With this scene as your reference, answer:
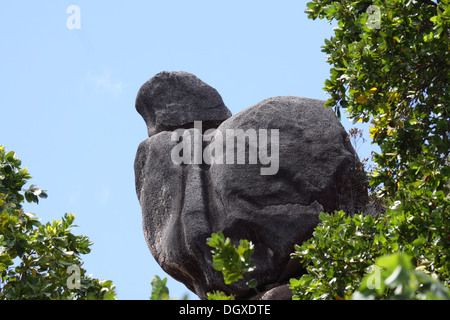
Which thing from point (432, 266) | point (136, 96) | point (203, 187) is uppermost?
point (136, 96)

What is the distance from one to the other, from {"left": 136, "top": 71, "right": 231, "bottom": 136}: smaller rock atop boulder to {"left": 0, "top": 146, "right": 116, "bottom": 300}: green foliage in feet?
17.2

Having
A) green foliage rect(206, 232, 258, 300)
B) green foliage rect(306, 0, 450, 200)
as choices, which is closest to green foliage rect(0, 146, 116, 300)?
green foliage rect(206, 232, 258, 300)

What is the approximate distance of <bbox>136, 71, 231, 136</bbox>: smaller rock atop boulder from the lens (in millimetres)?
14203

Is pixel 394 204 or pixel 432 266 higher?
pixel 394 204

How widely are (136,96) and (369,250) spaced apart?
29.3 ft

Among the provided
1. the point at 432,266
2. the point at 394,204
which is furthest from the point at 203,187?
the point at 432,266

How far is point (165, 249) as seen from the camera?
42.5 feet

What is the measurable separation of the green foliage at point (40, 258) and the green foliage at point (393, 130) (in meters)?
3.32

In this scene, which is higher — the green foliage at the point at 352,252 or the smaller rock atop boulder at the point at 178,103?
the smaller rock atop boulder at the point at 178,103

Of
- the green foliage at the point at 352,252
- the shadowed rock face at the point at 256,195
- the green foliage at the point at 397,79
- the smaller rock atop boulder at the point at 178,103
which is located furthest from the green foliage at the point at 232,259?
the smaller rock atop boulder at the point at 178,103

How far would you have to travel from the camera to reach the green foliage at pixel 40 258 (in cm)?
843

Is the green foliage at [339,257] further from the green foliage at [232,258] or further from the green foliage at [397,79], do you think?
the green foliage at [232,258]

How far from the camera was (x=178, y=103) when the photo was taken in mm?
14375
